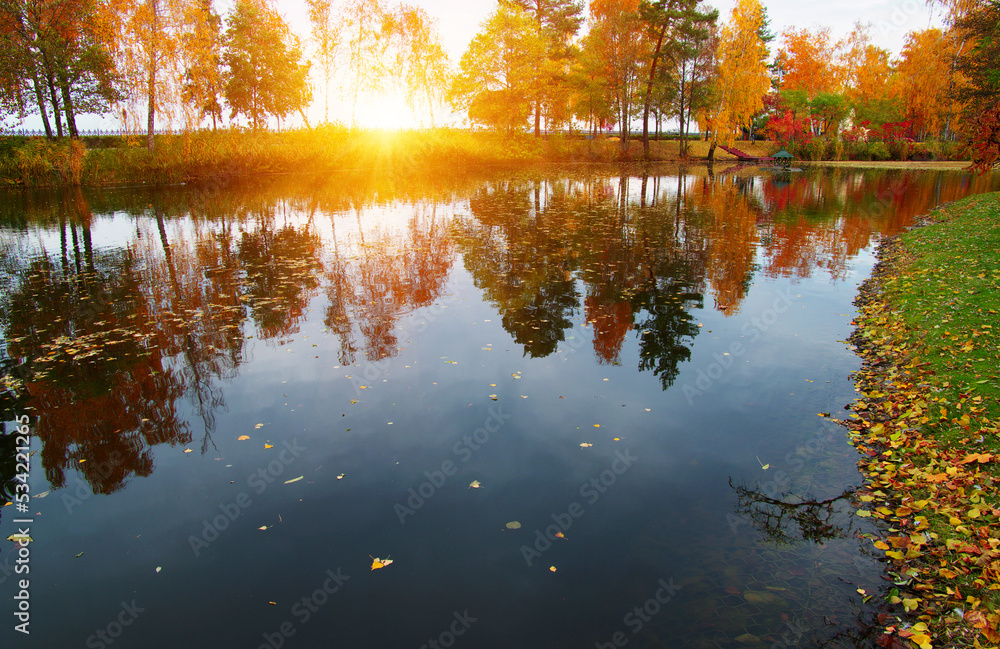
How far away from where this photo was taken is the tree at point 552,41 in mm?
55344

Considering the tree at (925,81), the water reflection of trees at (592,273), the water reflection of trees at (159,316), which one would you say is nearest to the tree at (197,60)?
the water reflection of trees at (159,316)

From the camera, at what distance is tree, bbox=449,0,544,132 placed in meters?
53.1

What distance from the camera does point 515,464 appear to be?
6246 mm

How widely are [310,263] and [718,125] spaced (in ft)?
173

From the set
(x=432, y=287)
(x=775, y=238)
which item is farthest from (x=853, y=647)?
(x=775, y=238)

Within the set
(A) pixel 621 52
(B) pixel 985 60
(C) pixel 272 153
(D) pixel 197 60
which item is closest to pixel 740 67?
(A) pixel 621 52

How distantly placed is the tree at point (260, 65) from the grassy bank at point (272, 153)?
25.1ft

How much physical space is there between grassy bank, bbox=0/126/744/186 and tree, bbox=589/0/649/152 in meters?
5.71

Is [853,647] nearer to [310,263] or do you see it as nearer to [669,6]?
[310,263]

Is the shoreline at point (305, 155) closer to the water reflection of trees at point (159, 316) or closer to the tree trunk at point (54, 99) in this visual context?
the tree trunk at point (54, 99)

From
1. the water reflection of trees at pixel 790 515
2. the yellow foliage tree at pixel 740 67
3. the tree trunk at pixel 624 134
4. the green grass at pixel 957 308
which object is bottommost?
the water reflection of trees at pixel 790 515

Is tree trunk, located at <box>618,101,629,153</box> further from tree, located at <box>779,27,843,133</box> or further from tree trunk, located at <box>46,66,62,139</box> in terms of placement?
tree trunk, located at <box>46,66,62,139</box>

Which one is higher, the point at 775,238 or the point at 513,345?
the point at 775,238

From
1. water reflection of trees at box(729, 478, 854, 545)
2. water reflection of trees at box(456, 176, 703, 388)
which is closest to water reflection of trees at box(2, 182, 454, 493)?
water reflection of trees at box(456, 176, 703, 388)
